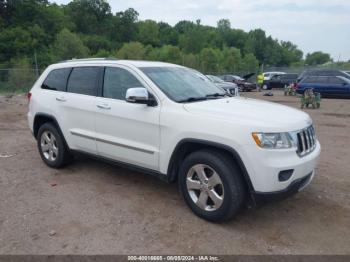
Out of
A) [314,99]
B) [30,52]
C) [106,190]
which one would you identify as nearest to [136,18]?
[30,52]

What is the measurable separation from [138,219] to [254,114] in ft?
5.83

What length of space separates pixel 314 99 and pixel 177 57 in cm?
3460

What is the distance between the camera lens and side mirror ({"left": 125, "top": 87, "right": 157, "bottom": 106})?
13.9ft

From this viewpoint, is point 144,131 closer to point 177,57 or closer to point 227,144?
point 227,144

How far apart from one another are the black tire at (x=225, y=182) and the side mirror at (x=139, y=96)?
85cm

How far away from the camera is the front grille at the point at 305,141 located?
12.9 ft

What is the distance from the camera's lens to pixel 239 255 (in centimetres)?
346

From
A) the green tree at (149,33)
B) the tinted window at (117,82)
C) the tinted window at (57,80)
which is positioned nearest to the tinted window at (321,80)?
the tinted window at (57,80)

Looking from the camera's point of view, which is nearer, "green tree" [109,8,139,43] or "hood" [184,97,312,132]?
"hood" [184,97,312,132]

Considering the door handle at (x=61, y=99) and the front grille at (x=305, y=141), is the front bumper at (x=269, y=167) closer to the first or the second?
the front grille at (x=305, y=141)

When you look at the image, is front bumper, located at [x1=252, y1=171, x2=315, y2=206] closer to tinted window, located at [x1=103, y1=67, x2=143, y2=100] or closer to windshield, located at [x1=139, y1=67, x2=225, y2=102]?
windshield, located at [x1=139, y1=67, x2=225, y2=102]

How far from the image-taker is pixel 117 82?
4.93 metres

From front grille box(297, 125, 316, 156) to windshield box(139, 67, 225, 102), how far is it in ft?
4.29

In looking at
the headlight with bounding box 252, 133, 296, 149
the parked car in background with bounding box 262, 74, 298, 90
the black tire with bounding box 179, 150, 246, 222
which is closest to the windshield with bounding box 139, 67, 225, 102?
the black tire with bounding box 179, 150, 246, 222
